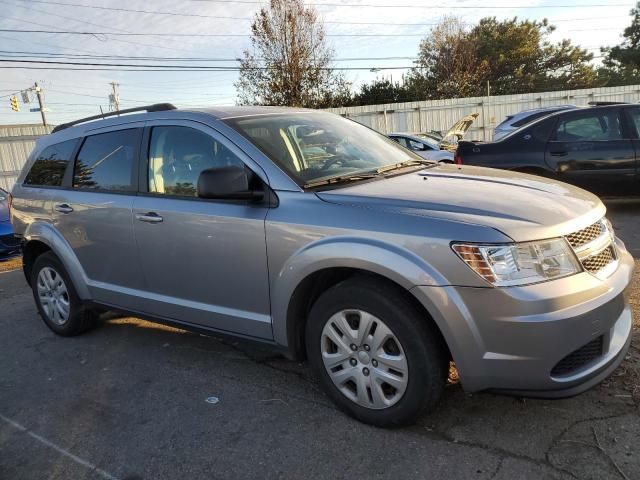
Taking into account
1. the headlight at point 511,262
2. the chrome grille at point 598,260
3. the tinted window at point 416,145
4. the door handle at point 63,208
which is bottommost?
the chrome grille at point 598,260

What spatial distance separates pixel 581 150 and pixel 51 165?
22.2 feet

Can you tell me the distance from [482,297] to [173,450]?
1.78 metres

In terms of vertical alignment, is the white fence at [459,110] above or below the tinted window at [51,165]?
above

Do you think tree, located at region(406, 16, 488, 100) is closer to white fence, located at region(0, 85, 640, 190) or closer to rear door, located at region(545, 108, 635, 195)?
white fence, located at region(0, 85, 640, 190)

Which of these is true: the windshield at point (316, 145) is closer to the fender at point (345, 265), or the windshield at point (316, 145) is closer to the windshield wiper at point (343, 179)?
the windshield wiper at point (343, 179)

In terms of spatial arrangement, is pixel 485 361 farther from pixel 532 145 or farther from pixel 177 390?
pixel 532 145

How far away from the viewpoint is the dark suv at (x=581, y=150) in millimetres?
7637

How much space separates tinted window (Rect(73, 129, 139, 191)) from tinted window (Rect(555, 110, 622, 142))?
20.5 ft

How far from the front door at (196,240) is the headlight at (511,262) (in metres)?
1.18

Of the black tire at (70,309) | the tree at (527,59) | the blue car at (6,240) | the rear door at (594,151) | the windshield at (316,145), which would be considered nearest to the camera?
the windshield at (316,145)

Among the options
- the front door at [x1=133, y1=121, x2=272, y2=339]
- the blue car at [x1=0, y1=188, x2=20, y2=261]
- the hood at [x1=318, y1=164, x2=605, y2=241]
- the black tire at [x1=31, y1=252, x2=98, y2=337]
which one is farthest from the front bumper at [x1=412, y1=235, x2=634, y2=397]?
the blue car at [x1=0, y1=188, x2=20, y2=261]

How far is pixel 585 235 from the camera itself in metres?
2.72

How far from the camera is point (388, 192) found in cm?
296

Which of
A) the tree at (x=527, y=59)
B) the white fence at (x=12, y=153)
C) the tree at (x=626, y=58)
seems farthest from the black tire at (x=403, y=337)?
the tree at (x=626, y=58)
